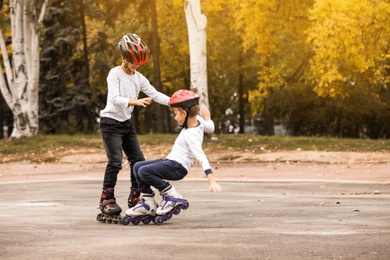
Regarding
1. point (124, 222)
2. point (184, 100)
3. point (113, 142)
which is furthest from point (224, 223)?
point (113, 142)

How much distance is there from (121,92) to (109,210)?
1314 mm

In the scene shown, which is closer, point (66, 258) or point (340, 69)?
point (66, 258)

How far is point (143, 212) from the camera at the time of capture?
10.7 m

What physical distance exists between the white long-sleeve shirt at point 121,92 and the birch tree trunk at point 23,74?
2349 centimetres

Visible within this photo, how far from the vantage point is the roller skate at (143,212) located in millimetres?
10695

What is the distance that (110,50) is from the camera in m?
55.4

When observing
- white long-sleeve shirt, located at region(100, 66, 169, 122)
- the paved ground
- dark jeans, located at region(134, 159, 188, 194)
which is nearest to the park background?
the paved ground

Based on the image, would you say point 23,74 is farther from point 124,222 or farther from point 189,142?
point 189,142

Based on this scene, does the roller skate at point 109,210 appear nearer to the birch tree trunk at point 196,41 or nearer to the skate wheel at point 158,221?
the skate wheel at point 158,221

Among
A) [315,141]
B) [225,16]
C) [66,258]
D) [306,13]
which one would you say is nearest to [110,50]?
[225,16]

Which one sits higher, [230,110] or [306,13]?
[306,13]

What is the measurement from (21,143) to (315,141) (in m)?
9.82

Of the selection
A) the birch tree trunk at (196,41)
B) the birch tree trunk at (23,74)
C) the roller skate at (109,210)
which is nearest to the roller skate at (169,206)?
the roller skate at (109,210)

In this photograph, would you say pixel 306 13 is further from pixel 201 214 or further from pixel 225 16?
pixel 201 214
